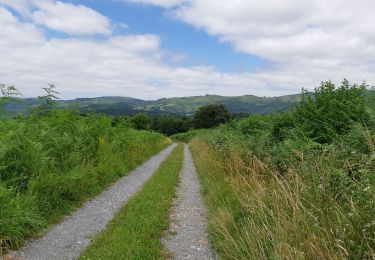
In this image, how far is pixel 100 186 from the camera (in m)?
13.7

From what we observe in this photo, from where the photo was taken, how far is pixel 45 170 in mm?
9930

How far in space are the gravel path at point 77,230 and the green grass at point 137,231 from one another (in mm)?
283

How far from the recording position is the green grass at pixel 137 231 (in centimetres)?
680

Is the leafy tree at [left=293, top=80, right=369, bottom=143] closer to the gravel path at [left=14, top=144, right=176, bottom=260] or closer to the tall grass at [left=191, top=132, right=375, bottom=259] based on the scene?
the tall grass at [left=191, top=132, right=375, bottom=259]

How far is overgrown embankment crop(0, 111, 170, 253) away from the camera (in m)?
7.57

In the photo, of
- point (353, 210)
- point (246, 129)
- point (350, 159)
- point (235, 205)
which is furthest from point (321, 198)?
point (246, 129)

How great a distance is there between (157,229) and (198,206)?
10.4 feet

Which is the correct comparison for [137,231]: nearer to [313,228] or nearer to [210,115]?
[313,228]

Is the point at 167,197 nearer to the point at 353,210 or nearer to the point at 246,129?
the point at 353,210

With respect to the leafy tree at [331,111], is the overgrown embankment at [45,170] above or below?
below

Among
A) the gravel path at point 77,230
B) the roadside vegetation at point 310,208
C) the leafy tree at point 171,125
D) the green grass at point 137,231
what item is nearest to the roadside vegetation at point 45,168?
the gravel path at point 77,230

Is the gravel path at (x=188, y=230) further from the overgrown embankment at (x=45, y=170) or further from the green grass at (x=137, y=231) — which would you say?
the overgrown embankment at (x=45, y=170)

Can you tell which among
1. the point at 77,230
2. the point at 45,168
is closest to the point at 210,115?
the point at 45,168

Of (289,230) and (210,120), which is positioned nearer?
(289,230)
